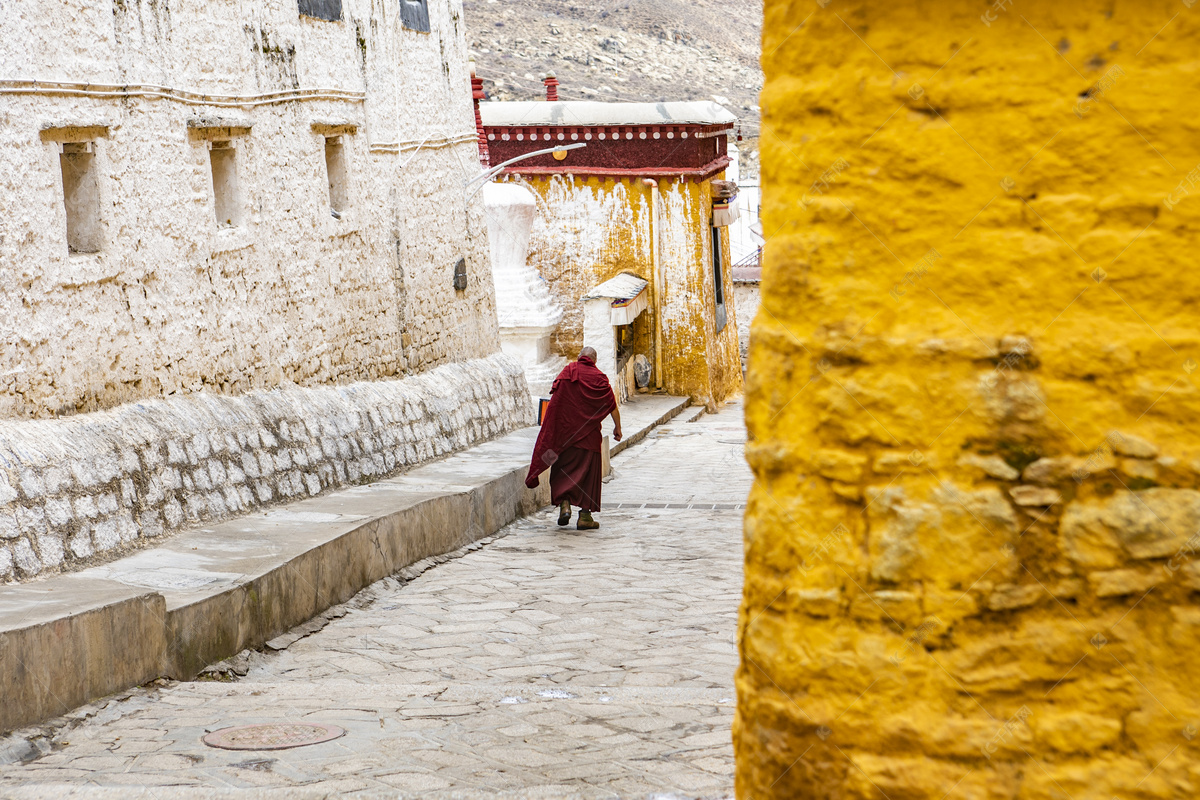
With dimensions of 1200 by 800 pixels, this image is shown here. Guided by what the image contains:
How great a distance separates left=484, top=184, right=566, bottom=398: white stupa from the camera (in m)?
15.9

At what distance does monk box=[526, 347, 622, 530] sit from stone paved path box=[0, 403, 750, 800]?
73 cm

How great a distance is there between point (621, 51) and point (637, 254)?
30.7 metres

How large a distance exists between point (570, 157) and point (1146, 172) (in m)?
16.4

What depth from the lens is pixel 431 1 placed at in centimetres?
1073

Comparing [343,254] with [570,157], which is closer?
[343,254]

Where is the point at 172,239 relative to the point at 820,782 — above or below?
above

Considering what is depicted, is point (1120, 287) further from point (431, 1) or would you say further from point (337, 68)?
point (431, 1)

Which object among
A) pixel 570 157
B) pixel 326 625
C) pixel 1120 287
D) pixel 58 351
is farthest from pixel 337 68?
pixel 570 157

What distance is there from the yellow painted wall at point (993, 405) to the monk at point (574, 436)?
6464 mm

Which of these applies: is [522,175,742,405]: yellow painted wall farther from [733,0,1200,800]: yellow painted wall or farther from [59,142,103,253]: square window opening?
[733,0,1200,800]: yellow painted wall

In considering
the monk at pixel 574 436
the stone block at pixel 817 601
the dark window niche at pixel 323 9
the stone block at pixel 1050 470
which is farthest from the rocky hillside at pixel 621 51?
the stone block at pixel 1050 470

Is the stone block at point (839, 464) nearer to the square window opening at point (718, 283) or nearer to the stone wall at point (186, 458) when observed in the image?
the stone wall at point (186, 458)

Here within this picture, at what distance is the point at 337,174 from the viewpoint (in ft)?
29.8

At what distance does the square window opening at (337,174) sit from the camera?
8.97m
